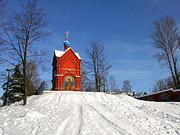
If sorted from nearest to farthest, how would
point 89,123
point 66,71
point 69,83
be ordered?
point 89,123 < point 69,83 < point 66,71

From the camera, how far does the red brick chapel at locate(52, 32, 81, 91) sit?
34.2m

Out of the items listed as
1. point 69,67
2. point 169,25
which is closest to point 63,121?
point 69,67

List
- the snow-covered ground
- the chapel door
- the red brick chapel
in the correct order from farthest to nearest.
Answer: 1. the chapel door
2. the red brick chapel
3. the snow-covered ground

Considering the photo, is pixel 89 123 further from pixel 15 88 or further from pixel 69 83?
pixel 15 88

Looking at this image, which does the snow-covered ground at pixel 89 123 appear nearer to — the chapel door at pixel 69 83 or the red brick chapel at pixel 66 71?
the red brick chapel at pixel 66 71

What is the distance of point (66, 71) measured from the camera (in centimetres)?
3528

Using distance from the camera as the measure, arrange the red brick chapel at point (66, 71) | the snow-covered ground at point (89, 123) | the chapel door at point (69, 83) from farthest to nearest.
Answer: the chapel door at point (69, 83)
the red brick chapel at point (66, 71)
the snow-covered ground at point (89, 123)

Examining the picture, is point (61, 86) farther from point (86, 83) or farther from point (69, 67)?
point (86, 83)

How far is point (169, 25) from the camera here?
33188 millimetres

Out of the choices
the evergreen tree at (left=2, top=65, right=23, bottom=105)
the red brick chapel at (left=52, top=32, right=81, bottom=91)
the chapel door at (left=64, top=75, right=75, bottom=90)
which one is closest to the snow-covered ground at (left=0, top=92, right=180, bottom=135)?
the red brick chapel at (left=52, top=32, right=81, bottom=91)

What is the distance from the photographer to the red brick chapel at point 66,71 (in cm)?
3422

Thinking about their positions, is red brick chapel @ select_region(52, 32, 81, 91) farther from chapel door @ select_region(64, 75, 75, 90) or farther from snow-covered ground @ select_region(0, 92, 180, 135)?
snow-covered ground @ select_region(0, 92, 180, 135)

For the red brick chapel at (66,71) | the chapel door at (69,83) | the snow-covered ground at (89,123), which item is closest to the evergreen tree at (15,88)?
the red brick chapel at (66,71)

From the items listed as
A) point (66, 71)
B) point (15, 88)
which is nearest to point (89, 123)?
point (66, 71)
